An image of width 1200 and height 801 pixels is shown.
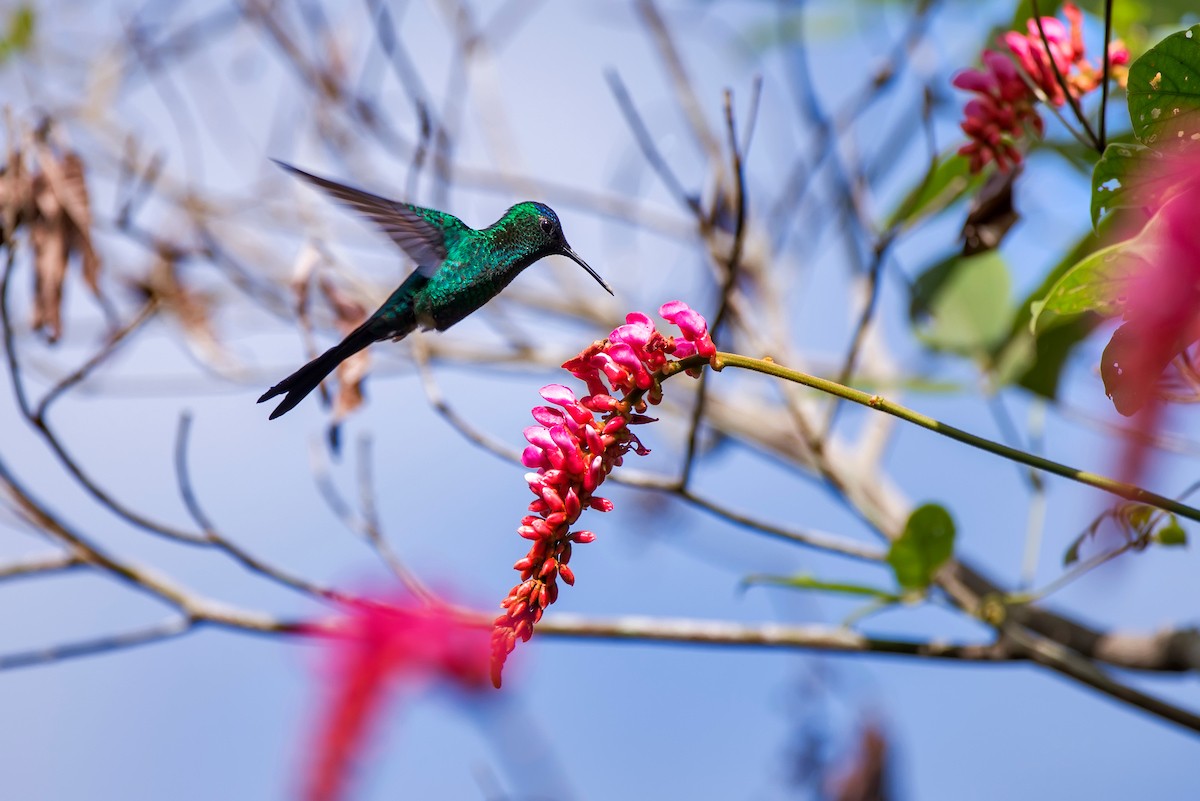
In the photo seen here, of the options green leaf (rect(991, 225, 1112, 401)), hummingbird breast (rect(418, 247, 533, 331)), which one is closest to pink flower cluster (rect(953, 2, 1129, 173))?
green leaf (rect(991, 225, 1112, 401))

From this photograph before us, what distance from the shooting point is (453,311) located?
6.91 ft

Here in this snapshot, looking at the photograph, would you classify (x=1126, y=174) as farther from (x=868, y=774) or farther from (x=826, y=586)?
A: (x=868, y=774)

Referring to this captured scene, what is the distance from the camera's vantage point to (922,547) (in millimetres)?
1865

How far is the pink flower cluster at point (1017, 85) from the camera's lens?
5.49 ft

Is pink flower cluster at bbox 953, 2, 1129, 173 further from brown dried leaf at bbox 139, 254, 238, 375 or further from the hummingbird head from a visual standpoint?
brown dried leaf at bbox 139, 254, 238, 375

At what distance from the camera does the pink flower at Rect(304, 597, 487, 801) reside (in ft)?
7.75

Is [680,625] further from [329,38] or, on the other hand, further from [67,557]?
[329,38]

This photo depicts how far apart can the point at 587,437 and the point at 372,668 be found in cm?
142

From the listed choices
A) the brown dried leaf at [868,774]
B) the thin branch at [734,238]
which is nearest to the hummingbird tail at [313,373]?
the thin branch at [734,238]

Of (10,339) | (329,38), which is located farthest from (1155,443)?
(329,38)

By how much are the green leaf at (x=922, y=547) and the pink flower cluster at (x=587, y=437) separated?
28.9 inches

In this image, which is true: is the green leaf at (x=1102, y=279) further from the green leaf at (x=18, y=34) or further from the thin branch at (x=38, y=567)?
the green leaf at (x=18, y=34)

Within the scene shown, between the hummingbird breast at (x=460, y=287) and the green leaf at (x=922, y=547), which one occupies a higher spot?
the hummingbird breast at (x=460, y=287)

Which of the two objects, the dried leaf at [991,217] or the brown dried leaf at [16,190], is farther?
the brown dried leaf at [16,190]
